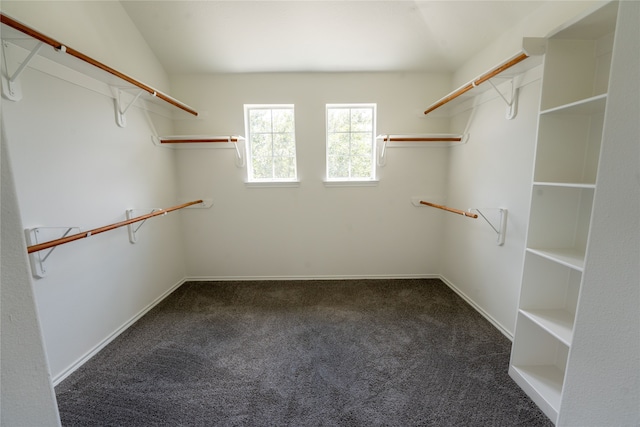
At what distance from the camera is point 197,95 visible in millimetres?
2715

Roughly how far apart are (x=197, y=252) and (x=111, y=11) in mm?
2268

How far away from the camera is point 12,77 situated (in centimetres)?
131

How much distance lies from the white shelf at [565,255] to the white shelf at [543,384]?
0.72m

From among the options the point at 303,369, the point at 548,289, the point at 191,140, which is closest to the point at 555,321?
the point at 548,289

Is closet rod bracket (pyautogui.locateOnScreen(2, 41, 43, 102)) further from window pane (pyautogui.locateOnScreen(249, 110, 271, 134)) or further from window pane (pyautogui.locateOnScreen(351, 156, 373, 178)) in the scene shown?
window pane (pyautogui.locateOnScreen(351, 156, 373, 178))

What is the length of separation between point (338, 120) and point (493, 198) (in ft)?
5.61

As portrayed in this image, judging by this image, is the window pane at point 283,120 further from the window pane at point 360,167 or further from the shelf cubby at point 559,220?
the shelf cubby at point 559,220

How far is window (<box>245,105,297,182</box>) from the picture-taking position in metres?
2.84

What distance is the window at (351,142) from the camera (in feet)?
9.32

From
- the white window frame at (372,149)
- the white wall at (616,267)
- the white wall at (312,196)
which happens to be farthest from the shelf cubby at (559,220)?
the white window frame at (372,149)

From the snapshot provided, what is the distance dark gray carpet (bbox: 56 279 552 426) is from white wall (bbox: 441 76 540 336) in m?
0.27

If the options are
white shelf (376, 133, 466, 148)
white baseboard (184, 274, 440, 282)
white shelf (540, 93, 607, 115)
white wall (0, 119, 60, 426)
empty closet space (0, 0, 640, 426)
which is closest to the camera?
white wall (0, 119, 60, 426)

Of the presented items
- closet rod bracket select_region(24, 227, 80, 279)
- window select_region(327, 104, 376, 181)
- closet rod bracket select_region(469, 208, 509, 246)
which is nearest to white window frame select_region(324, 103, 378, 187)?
window select_region(327, 104, 376, 181)

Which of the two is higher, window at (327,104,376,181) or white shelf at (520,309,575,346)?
window at (327,104,376,181)
